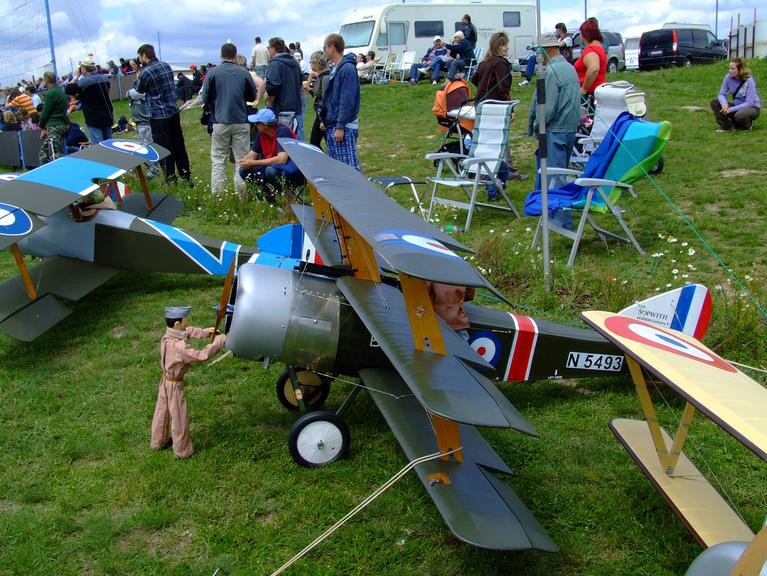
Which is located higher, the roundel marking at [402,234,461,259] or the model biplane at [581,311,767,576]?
the roundel marking at [402,234,461,259]

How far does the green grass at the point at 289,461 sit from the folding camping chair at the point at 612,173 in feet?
1.48

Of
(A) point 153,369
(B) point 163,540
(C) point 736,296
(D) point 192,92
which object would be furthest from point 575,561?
(D) point 192,92

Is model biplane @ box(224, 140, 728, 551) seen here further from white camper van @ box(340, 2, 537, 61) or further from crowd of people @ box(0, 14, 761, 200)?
white camper van @ box(340, 2, 537, 61)

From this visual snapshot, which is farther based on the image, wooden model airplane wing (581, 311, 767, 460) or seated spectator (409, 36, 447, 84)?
seated spectator (409, 36, 447, 84)

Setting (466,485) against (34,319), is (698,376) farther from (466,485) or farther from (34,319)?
(34,319)

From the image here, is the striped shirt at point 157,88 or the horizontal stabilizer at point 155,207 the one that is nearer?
the horizontal stabilizer at point 155,207

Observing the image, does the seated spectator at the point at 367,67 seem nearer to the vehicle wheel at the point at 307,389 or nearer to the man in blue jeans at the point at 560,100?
the man in blue jeans at the point at 560,100

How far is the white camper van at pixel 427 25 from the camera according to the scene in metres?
24.7

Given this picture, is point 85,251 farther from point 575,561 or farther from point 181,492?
point 575,561

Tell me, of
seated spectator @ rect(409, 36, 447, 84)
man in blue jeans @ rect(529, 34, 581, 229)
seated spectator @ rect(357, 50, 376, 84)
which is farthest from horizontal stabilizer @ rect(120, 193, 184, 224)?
seated spectator @ rect(357, 50, 376, 84)

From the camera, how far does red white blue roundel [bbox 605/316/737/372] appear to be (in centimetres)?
291

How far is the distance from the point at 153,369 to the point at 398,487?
239cm

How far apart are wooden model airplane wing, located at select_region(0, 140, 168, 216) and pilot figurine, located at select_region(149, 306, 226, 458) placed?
2.14m

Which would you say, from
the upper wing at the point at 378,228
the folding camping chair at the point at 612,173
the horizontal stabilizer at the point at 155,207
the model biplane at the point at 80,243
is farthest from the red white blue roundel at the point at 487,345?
the horizontal stabilizer at the point at 155,207
